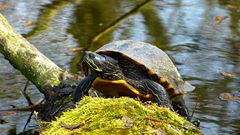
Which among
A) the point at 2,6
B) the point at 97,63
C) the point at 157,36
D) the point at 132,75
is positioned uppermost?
the point at 97,63

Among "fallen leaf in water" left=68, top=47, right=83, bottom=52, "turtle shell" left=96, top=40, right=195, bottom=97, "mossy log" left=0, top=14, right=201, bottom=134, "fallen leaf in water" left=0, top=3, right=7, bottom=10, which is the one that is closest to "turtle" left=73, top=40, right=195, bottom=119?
"turtle shell" left=96, top=40, right=195, bottom=97

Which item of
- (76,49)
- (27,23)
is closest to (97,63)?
(76,49)

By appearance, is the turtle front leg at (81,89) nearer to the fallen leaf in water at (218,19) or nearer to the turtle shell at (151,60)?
the turtle shell at (151,60)

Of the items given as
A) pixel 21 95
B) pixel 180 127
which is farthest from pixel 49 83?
pixel 180 127

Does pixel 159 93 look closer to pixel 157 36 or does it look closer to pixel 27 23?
pixel 157 36

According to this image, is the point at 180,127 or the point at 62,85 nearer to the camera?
the point at 180,127

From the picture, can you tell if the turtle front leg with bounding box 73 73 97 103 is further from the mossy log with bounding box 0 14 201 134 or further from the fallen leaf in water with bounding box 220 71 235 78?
the fallen leaf in water with bounding box 220 71 235 78

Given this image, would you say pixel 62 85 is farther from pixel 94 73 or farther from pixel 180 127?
pixel 180 127
